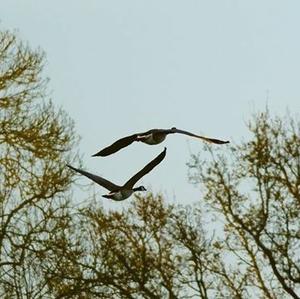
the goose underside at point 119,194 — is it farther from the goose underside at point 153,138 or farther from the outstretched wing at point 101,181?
the goose underside at point 153,138

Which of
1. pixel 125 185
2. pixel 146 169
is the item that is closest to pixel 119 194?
pixel 125 185

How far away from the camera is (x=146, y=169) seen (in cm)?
247

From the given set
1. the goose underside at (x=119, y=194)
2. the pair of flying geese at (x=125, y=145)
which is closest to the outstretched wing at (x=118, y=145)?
the pair of flying geese at (x=125, y=145)

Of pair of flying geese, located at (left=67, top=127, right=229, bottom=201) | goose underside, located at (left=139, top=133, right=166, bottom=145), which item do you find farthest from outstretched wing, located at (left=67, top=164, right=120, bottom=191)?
goose underside, located at (left=139, top=133, right=166, bottom=145)

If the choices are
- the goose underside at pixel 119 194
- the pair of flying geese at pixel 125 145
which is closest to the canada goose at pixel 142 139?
the pair of flying geese at pixel 125 145

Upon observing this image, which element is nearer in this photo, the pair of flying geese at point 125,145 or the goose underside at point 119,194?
the pair of flying geese at point 125,145

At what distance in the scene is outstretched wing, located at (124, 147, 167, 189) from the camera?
8.05ft

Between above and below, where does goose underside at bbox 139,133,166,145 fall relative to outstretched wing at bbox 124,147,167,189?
above

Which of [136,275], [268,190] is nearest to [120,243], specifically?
[136,275]

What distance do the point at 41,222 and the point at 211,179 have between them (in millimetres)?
4280

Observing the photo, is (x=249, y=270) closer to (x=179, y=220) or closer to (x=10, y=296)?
(x=179, y=220)

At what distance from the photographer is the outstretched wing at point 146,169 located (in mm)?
2453

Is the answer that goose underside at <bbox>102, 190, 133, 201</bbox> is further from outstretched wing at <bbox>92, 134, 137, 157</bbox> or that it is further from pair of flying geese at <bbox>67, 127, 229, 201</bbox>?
outstretched wing at <bbox>92, 134, 137, 157</bbox>

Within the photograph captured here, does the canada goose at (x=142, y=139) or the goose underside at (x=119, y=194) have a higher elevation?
the canada goose at (x=142, y=139)
